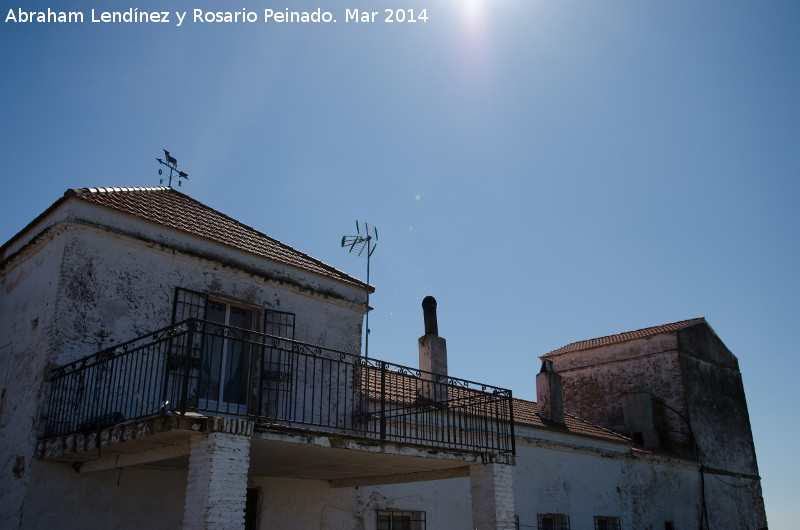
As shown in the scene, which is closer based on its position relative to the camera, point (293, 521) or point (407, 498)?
point (293, 521)

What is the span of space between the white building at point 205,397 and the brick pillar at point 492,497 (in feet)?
0.08

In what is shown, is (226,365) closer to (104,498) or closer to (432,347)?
(104,498)

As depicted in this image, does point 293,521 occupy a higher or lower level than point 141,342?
lower

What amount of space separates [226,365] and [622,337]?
746 inches

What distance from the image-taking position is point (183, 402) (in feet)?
21.6

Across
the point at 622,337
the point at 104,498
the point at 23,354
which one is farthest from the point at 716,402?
the point at 23,354

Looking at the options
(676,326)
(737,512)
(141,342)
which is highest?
(676,326)

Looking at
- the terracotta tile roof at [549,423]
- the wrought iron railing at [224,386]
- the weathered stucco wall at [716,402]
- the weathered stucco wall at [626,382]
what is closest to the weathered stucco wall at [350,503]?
the wrought iron railing at [224,386]

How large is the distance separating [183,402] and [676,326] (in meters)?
21.5

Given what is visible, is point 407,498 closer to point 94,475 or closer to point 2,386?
point 94,475

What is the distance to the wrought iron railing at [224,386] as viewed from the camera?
7.85 m

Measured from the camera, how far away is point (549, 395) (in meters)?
18.6

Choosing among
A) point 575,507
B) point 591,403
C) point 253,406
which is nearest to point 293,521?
point 253,406

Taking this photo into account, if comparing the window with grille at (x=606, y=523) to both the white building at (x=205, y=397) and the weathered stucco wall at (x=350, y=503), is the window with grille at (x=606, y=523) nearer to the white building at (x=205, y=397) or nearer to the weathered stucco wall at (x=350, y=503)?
the white building at (x=205, y=397)
